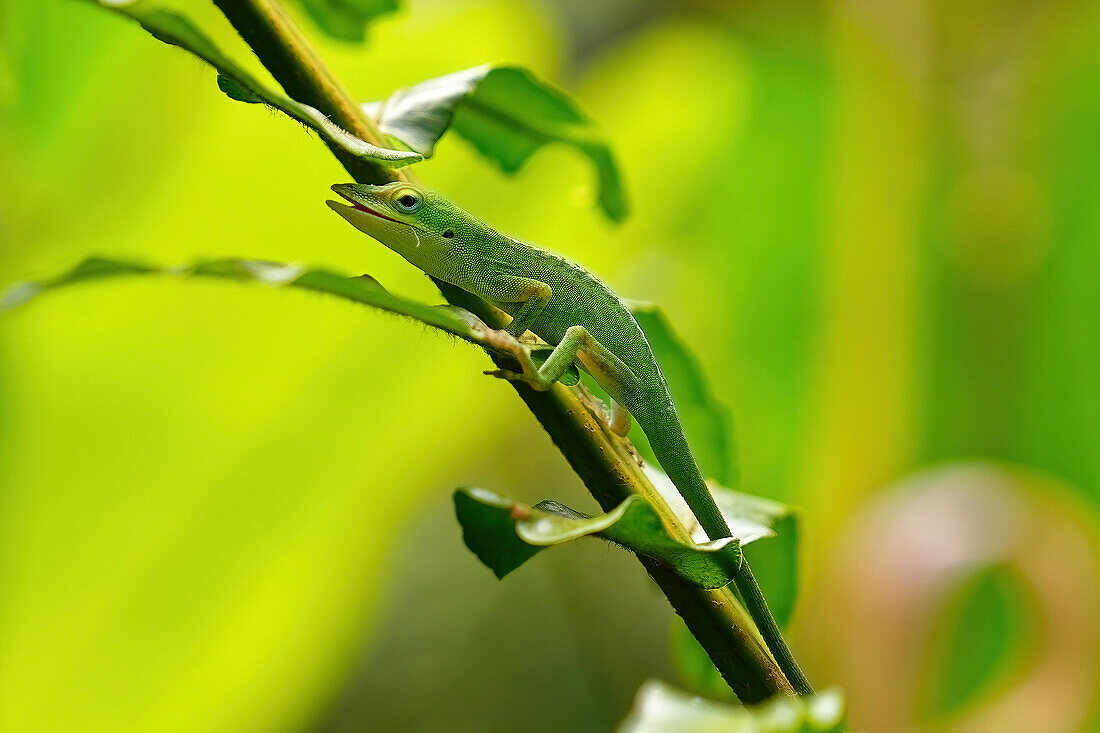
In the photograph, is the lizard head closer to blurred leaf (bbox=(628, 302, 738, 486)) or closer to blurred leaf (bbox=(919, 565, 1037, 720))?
blurred leaf (bbox=(628, 302, 738, 486))

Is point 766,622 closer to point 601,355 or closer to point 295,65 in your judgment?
point 601,355

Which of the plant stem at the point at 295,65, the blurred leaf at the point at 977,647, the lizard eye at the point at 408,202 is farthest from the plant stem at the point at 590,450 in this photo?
the blurred leaf at the point at 977,647

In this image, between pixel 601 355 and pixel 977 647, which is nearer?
pixel 601 355

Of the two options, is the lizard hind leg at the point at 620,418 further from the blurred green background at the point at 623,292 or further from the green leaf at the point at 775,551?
the blurred green background at the point at 623,292

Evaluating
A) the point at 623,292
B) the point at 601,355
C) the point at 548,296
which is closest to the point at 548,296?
the point at 548,296

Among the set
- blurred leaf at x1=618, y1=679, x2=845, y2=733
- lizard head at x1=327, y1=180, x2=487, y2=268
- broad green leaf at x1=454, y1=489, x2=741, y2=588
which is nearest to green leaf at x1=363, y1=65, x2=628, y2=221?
lizard head at x1=327, y1=180, x2=487, y2=268

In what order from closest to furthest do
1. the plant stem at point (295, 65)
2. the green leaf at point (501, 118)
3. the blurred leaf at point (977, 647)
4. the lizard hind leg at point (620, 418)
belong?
the plant stem at point (295, 65) → the green leaf at point (501, 118) → the lizard hind leg at point (620, 418) → the blurred leaf at point (977, 647)
